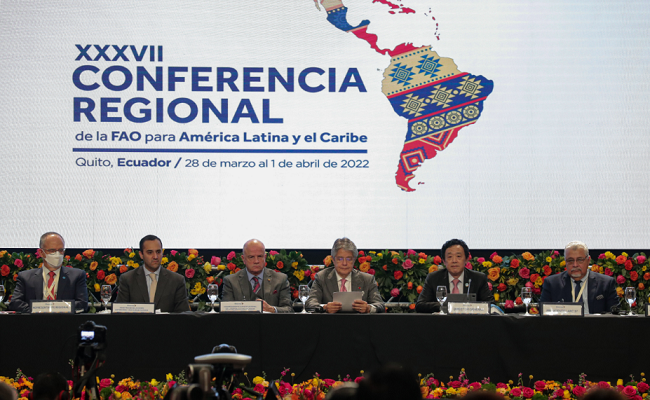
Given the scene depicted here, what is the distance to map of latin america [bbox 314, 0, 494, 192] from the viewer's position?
5695 millimetres

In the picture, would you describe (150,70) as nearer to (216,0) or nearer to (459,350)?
(216,0)

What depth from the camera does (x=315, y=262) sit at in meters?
5.72

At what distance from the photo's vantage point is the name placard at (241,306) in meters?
3.62

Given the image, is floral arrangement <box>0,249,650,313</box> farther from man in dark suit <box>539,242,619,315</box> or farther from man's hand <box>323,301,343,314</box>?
man's hand <box>323,301,343,314</box>

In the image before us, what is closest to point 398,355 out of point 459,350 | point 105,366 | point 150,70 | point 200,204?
point 459,350

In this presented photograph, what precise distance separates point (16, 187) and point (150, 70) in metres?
1.56

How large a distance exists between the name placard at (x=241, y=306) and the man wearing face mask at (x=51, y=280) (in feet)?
4.80

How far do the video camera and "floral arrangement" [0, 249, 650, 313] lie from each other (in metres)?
3.89

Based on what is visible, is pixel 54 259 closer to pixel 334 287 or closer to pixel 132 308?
pixel 132 308

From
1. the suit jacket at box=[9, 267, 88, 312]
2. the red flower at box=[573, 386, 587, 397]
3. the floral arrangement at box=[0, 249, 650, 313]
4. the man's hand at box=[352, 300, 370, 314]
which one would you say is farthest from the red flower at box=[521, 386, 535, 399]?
the suit jacket at box=[9, 267, 88, 312]

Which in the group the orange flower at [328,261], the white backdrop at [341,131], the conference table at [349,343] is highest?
the white backdrop at [341,131]

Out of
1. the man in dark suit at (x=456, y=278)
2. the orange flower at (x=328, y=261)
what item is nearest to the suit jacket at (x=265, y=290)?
the orange flower at (x=328, y=261)

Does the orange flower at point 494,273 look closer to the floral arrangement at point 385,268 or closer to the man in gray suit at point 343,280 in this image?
the floral arrangement at point 385,268

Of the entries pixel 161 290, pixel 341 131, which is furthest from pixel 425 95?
pixel 161 290
